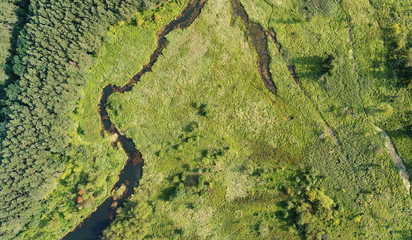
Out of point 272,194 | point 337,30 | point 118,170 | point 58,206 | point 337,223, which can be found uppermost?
point 337,30

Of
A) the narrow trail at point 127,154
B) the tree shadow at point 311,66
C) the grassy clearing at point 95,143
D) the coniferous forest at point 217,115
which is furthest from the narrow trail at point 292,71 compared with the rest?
the grassy clearing at point 95,143

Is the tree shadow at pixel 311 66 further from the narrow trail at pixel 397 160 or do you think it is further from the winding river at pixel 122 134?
the narrow trail at pixel 397 160

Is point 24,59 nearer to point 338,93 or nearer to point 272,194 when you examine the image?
point 272,194

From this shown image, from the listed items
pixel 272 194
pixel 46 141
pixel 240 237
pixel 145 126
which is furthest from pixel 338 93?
pixel 46 141

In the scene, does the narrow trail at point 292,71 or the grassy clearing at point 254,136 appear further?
the narrow trail at point 292,71

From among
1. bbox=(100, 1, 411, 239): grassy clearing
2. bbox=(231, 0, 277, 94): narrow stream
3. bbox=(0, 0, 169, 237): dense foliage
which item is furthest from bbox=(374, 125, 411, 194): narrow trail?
bbox=(0, 0, 169, 237): dense foliage

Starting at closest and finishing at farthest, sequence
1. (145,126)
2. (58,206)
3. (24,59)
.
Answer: (24,59) → (58,206) → (145,126)
